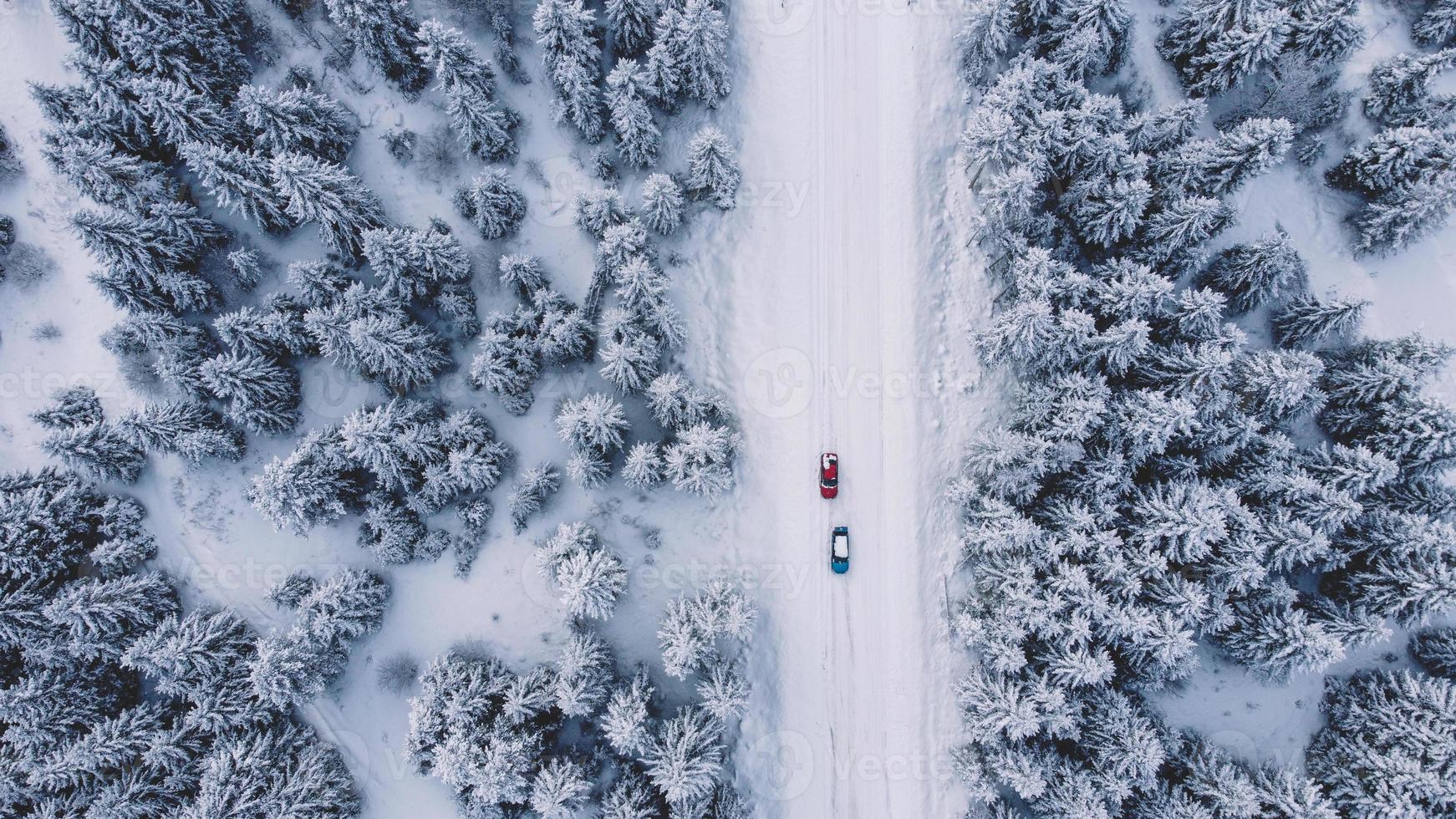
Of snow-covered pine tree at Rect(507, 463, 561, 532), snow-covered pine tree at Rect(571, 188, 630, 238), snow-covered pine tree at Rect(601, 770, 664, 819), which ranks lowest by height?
snow-covered pine tree at Rect(601, 770, 664, 819)

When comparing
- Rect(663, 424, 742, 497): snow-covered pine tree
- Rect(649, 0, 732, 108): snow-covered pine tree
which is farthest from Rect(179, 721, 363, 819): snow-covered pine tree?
Rect(649, 0, 732, 108): snow-covered pine tree

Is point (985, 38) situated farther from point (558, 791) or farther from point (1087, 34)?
point (558, 791)

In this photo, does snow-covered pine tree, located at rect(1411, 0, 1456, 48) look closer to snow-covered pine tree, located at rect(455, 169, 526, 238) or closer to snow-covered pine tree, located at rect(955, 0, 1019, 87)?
snow-covered pine tree, located at rect(955, 0, 1019, 87)

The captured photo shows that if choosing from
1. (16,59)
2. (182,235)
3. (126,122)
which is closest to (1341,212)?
Result: (182,235)

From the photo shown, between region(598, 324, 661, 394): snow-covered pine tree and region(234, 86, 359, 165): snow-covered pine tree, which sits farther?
region(234, 86, 359, 165): snow-covered pine tree

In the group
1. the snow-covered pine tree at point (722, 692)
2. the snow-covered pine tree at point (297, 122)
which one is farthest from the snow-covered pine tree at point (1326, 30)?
the snow-covered pine tree at point (297, 122)

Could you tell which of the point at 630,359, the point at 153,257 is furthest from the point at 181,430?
the point at 630,359

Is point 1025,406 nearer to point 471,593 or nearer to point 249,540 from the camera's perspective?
point 471,593
